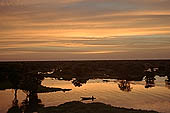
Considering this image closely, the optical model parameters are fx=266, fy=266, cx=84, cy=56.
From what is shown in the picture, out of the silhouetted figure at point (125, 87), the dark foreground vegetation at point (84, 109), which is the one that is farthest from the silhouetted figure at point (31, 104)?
the silhouetted figure at point (125, 87)

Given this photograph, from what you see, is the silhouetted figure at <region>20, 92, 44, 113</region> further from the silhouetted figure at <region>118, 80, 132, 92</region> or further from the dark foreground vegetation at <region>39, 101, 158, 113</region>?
the silhouetted figure at <region>118, 80, 132, 92</region>

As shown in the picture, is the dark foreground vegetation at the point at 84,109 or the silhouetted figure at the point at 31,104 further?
the silhouetted figure at the point at 31,104

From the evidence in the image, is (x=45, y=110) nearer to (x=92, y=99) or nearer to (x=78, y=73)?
(x=92, y=99)

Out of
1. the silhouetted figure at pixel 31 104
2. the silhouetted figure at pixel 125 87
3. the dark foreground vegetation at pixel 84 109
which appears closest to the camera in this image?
the dark foreground vegetation at pixel 84 109

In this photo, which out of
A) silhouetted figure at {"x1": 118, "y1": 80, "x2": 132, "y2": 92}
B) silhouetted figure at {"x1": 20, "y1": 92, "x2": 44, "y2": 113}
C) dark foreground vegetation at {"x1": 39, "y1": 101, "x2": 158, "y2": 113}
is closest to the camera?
dark foreground vegetation at {"x1": 39, "y1": 101, "x2": 158, "y2": 113}

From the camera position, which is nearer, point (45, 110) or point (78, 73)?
point (45, 110)

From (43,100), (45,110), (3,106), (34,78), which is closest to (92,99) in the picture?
(43,100)

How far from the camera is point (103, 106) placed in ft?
138

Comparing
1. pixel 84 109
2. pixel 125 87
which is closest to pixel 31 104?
pixel 84 109

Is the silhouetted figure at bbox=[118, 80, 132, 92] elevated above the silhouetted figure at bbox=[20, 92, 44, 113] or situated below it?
above

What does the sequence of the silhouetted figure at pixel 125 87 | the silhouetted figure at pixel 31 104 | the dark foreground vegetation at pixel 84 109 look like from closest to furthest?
the dark foreground vegetation at pixel 84 109 → the silhouetted figure at pixel 31 104 → the silhouetted figure at pixel 125 87

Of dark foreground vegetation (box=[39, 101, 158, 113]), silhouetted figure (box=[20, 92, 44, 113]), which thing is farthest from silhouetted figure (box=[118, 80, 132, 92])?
dark foreground vegetation (box=[39, 101, 158, 113])

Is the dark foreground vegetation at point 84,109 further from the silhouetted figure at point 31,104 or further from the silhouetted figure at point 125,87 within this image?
the silhouetted figure at point 125,87

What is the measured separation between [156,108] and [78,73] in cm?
7201
